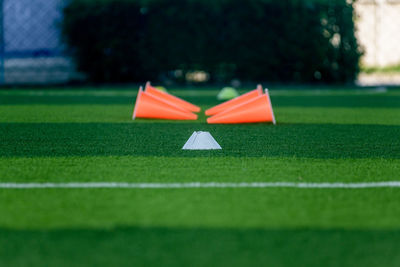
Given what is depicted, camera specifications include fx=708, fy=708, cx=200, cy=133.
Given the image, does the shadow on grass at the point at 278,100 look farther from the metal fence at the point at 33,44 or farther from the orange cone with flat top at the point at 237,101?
the metal fence at the point at 33,44

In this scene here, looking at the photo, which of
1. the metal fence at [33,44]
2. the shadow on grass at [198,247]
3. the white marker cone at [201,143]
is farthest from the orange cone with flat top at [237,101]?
the metal fence at [33,44]

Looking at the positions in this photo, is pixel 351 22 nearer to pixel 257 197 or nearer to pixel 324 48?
pixel 324 48

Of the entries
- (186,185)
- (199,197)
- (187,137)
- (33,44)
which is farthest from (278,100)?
(199,197)

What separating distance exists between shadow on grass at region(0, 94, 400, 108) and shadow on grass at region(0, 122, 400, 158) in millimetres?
2986

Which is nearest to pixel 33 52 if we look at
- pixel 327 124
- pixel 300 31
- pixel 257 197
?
pixel 300 31

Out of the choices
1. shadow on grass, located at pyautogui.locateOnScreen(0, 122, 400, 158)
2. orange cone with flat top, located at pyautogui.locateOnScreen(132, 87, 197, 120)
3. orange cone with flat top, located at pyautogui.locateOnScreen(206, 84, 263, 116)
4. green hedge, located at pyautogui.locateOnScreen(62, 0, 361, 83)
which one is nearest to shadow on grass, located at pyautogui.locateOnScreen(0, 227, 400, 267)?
shadow on grass, located at pyautogui.locateOnScreen(0, 122, 400, 158)

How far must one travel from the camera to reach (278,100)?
10.4 meters

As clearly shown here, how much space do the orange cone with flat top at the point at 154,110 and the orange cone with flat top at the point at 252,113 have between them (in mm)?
544

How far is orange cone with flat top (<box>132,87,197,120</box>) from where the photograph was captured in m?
7.20

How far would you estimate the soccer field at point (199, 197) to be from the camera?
2.50m

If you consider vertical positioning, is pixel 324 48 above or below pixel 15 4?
below

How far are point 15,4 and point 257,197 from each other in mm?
12011

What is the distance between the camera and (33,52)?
14.4 meters

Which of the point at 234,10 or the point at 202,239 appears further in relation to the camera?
the point at 234,10
